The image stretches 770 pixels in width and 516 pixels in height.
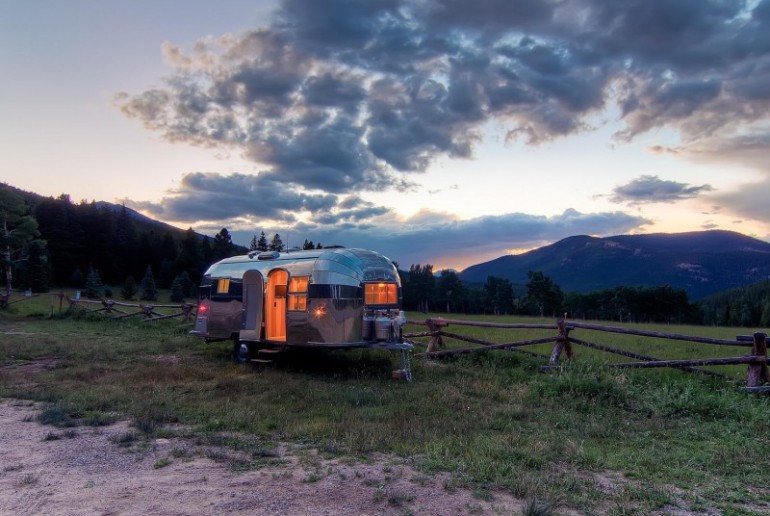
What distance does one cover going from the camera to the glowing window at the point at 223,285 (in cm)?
1433

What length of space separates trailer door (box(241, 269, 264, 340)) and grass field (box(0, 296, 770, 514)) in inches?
40.0

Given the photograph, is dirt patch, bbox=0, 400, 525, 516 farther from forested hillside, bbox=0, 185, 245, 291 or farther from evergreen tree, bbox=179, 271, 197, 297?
forested hillside, bbox=0, 185, 245, 291

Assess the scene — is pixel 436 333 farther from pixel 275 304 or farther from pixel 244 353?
pixel 244 353

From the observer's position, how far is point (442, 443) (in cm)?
645

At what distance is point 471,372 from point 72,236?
68116 millimetres

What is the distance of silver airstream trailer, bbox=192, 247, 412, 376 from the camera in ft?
Answer: 38.9

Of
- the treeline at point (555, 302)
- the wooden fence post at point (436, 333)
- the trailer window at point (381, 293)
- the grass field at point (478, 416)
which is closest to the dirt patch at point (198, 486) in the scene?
the grass field at point (478, 416)

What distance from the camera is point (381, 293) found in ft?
41.3

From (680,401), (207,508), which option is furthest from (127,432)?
(680,401)

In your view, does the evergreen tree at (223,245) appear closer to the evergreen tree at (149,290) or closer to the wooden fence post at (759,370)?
the evergreen tree at (149,290)

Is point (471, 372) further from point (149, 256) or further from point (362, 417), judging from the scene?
point (149, 256)

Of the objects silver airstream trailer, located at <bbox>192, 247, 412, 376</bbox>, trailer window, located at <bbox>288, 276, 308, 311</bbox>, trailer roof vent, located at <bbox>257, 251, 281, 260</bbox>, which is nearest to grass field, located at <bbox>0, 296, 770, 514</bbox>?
silver airstream trailer, located at <bbox>192, 247, 412, 376</bbox>

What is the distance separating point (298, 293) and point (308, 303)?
1.64 feet

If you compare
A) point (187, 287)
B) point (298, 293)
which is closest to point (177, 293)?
point (187, 287)
